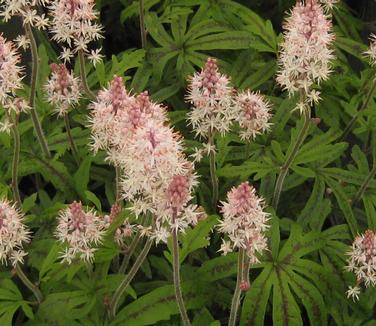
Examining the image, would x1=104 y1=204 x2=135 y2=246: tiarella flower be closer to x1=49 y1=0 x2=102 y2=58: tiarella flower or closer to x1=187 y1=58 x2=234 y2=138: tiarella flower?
x1=187 y1=58 x2=234 y2=138: tiarella flower

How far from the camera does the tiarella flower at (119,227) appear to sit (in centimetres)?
292

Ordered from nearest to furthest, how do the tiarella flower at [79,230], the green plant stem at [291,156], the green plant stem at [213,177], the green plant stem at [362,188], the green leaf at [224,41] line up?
the tiarella flower at [79,230] < the green plant stem at [291,156] < the green plant stem at [213,177] < the green plant stem at [362,188] < the green leaf at [224,41]

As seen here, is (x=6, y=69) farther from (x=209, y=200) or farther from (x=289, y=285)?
(x=289, y=285)

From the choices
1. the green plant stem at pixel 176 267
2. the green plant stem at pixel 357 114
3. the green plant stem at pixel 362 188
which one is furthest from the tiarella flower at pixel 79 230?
the green plant stem at pixel 357 114

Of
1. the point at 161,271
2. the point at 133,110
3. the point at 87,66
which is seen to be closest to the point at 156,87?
the point at 87,66

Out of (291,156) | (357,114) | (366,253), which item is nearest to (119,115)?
(291,156)

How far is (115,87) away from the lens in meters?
2.62

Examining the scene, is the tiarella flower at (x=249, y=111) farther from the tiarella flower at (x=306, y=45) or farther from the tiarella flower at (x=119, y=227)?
the tiarella flower at (x=119, y=227)

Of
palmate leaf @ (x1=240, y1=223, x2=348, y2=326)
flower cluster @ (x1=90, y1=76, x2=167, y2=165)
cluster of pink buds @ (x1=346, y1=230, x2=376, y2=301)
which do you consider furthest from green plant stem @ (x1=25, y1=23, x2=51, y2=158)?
cluster of pink buds @ (x1=346, y1=230, x2=376, y2=301)

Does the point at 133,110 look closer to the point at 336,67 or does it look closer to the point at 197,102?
the point at 197,102

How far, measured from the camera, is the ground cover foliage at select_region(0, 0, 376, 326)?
10.1 ft

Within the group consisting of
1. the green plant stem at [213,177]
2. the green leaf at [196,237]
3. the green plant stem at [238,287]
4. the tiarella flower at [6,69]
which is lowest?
the green plant stem at [238,287]

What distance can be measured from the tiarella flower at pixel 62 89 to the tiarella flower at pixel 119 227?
75 centimetres

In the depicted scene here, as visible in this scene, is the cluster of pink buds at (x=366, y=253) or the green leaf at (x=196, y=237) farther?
the green leaf at (x=196, y=237)
